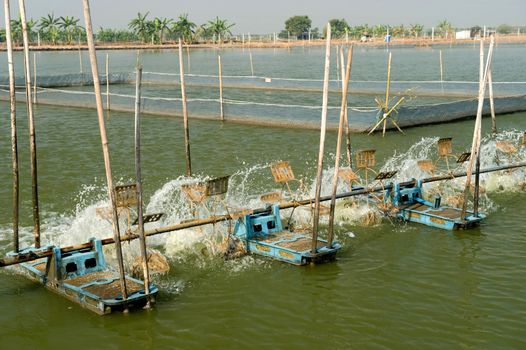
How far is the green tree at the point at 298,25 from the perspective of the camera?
136 metres

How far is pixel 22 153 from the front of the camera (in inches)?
814

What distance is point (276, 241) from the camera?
38.1ft

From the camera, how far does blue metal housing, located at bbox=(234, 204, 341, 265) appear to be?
35.9 ft

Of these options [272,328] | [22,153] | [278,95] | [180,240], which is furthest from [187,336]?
[278,95]

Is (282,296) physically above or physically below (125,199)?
below

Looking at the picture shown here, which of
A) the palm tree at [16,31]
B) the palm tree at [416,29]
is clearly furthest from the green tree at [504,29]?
the palm tree at [16,31]

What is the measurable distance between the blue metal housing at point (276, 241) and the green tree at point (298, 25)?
128294 mm

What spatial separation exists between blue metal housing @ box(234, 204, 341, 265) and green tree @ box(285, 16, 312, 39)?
128m

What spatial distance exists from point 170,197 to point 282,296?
5689 millimetres

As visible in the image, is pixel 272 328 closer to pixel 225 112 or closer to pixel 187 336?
pixel 187 336

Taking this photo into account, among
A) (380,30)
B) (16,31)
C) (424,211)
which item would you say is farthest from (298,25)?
(424,211)

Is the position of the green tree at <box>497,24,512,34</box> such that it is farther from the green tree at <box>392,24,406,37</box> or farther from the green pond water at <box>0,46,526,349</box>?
the green pond water at <box>0,46,526,349</box>

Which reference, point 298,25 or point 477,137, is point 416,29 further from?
point 477,137

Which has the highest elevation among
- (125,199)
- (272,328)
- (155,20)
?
(155,20)
